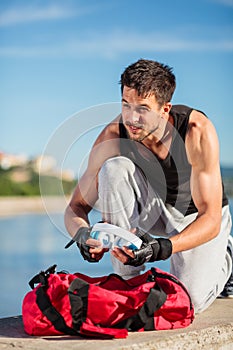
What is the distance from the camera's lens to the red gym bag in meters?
2.17

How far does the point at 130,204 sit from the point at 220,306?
0.55 metres

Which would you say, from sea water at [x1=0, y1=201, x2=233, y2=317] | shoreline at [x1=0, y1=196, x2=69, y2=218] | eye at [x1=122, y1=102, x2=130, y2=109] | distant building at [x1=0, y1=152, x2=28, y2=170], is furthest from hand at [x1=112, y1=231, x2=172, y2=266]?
distant building at [x1=0, y1=152, x2=28, y2=170]

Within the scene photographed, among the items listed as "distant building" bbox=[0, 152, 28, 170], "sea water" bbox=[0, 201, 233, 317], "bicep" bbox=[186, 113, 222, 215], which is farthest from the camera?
"distant building" bbox=[0, 152, 28, 170]

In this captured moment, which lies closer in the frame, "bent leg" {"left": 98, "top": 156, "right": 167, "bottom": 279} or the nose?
the nose

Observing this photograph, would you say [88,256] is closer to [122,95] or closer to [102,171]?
[102,171]

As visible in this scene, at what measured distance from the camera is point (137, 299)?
222 cm

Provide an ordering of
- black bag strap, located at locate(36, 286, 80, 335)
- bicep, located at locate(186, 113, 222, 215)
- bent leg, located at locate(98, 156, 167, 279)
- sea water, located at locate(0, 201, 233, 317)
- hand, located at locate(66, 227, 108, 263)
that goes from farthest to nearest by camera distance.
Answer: sea water, located at locate(0, 201, 233, 317) < bent leg, located at locate(98, 156, 167, 279) < bicep, located at locate(186, 113, 222, 215) < hand, located at locate(66, 227, 108, 263) < black bag strap, located at locate(36, 286, 80, 335)

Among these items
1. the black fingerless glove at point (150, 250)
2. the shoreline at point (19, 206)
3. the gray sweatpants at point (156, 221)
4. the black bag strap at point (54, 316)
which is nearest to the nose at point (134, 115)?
the gray sweatpants at point (156, 221)

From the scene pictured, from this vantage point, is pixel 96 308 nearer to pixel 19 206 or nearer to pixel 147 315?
pixel 147 315

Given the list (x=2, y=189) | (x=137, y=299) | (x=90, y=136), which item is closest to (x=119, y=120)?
(x=90, y=136)

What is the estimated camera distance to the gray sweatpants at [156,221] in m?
2.58

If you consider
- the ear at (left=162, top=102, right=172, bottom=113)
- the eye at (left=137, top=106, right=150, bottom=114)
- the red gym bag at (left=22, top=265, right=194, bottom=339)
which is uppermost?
the eye at (left=137, top=106, right=150, bottom=114)

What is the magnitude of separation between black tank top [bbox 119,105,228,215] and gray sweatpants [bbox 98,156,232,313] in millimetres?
28

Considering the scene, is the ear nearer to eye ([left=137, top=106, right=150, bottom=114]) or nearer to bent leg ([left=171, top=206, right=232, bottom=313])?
eye ([left=137, top=106, right=150, bottom=114])
